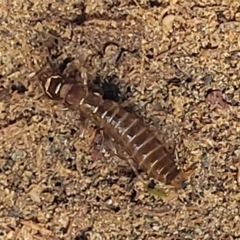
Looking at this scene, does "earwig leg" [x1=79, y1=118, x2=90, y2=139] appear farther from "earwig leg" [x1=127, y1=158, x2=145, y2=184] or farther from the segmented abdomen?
"earwig leg" [x1=127, y1=158, x2=145, y2=184]

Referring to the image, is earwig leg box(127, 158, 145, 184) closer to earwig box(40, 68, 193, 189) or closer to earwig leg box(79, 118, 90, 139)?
earwig box(40, 68, 193, 189)

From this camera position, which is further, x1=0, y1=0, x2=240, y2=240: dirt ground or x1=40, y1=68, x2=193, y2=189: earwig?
x1=0, y1=0, x2=240, y2=240: dirt ground

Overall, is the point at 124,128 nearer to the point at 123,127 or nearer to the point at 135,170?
the point at 123,127

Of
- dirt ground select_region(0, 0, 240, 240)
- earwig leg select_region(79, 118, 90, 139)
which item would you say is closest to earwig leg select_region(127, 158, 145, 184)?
dirt ground select_region(0, 0, 240, 240)

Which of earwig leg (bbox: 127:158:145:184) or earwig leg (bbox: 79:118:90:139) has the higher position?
earwig leg (bbox: 79:118:90:139)

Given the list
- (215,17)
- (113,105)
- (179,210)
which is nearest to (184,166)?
(179,210)

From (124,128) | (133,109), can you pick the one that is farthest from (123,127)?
(133,109)

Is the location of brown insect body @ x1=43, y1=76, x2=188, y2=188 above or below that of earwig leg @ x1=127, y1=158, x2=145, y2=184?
above

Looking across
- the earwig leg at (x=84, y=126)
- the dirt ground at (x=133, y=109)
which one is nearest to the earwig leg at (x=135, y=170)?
the dirt ground at (x=133, y=109)
